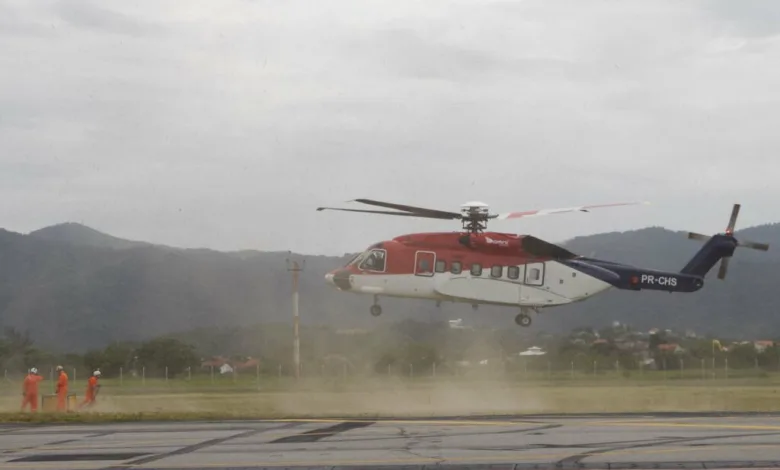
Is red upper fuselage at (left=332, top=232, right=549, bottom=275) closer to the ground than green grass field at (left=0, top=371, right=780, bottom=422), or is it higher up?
higher up


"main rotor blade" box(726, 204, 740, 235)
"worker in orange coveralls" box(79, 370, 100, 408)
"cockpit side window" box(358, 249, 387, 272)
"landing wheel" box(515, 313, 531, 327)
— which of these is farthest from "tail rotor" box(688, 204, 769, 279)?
"worker in orange coveralls" box(79, 370, 100, 408)

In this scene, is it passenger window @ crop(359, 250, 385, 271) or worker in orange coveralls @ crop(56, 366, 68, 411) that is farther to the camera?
worker in orange coveralls @ crop(56, 366, 68, 411)

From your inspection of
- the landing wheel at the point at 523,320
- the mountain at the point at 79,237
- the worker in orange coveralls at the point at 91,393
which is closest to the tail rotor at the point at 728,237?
the landing wheel at the point at 523,320

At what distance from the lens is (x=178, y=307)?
57.9 meters

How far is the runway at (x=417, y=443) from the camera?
830 inches

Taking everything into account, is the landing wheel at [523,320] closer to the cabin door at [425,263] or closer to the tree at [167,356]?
the cabin door at [425,263]

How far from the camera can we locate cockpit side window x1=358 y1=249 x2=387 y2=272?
1545 inches

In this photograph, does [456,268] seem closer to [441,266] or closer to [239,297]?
A: [441,266]

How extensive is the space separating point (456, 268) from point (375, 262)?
9.81 ft

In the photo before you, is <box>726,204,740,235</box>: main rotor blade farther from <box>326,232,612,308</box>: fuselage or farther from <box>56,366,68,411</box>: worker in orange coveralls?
<box>56,366,68,411</box>: worker in orange coveralls

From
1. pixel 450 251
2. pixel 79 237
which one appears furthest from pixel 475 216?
pixel 79 237

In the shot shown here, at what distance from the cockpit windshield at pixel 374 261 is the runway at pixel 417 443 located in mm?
7871

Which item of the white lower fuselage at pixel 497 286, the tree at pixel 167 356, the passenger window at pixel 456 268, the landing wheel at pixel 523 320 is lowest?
the tree at pixel 167 356

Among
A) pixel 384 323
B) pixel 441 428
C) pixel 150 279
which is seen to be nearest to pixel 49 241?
pixel 150 279
